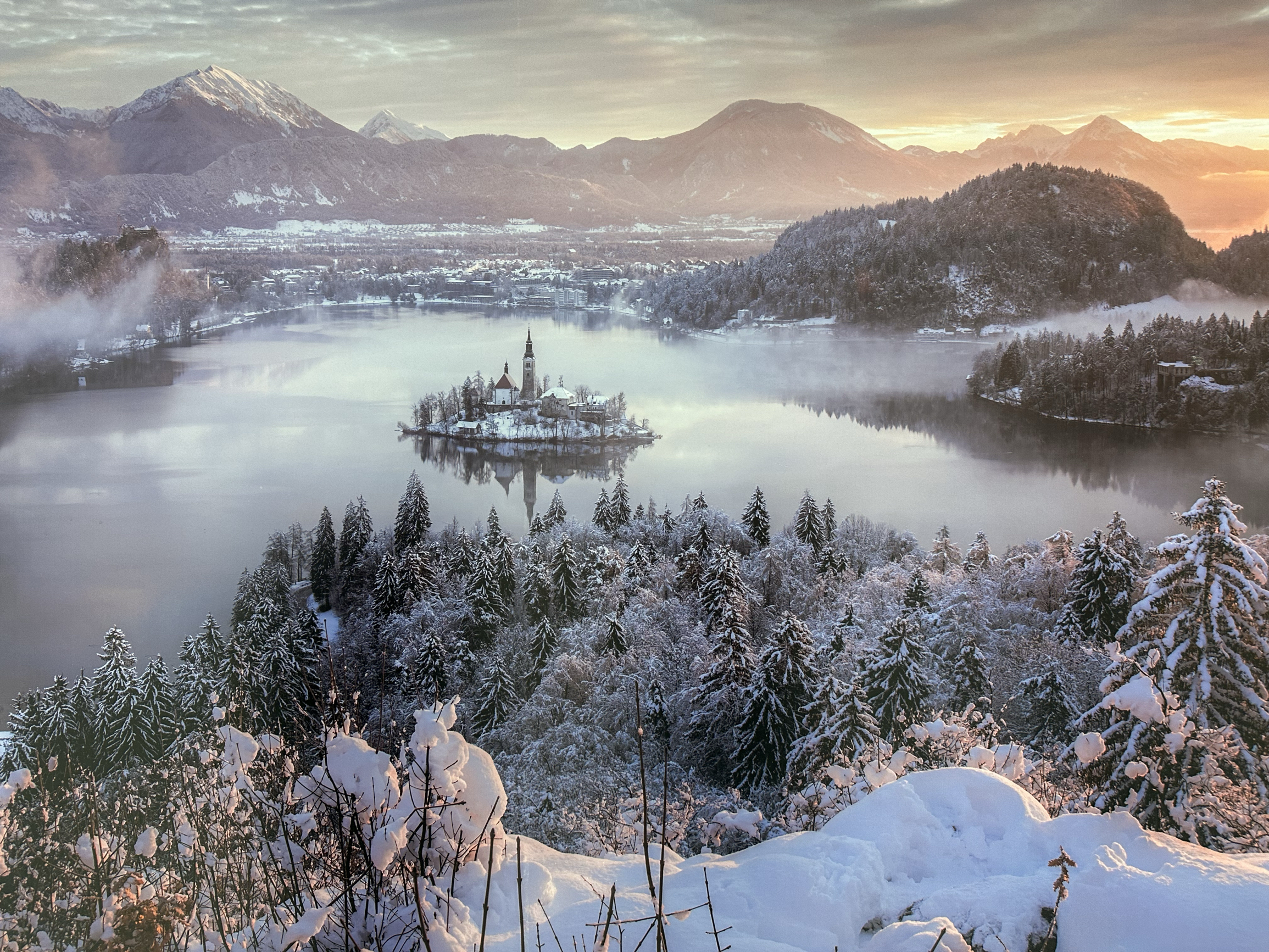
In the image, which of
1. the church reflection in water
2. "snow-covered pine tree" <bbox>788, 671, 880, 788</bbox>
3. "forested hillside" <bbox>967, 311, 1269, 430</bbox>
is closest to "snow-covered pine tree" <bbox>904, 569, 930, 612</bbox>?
"snow-covered pine tree" <bbox>788, 671, 880, 788</bbox>

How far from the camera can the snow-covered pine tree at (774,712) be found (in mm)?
8164

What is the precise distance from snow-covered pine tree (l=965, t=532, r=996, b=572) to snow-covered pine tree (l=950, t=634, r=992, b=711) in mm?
4982

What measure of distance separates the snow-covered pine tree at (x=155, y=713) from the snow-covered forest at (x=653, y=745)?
39 millimetres

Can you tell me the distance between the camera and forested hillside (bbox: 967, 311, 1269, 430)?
1118 inches

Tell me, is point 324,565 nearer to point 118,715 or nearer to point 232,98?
point 118,715

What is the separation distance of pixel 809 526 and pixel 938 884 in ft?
49.1

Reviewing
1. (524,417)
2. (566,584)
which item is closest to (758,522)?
(566,584)

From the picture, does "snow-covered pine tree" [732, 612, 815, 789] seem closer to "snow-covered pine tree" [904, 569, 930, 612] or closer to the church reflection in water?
"snow-covered pine tree" [904, 569, 930, 612]

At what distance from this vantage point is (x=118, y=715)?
9547 mm

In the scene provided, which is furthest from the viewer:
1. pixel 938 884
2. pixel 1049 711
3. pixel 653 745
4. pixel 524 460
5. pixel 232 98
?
pixel 232 98

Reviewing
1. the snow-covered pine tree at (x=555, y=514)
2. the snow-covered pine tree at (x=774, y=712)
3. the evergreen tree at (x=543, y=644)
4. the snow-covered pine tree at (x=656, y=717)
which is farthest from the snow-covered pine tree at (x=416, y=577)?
the snow-covered pine tree at (x=774, y=712)

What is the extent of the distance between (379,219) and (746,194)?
63.7 meters

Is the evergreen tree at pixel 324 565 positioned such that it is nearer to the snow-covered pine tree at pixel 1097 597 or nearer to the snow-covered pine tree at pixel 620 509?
the snow-covered pine tree at pixel 620 509

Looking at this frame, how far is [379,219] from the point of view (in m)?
126
